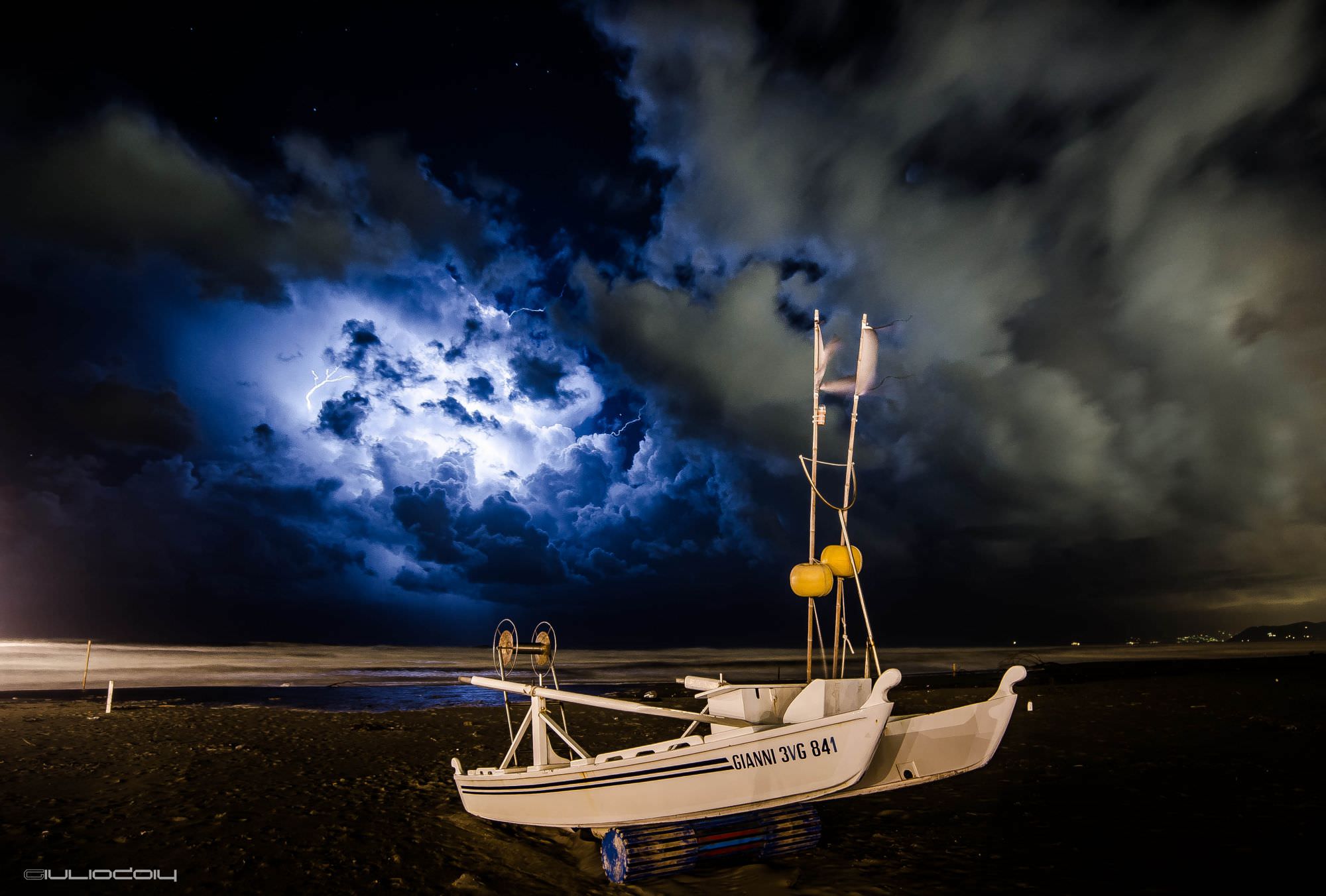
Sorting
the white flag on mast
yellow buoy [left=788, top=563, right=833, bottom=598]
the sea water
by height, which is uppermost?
the white flag on mast

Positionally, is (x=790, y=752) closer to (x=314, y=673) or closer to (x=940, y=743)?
(x=940, y=743)

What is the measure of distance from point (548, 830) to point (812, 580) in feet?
21.0

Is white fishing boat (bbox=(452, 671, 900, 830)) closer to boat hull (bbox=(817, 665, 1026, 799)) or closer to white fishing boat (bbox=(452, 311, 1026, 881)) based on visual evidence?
white fishing boat (bbox=(452, 311, 1026, 881))

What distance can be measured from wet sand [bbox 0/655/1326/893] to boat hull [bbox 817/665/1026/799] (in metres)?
1.18

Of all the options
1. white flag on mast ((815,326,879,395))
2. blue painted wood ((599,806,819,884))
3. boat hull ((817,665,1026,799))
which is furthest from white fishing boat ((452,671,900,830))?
white flag on mast ((815,326,879,395))

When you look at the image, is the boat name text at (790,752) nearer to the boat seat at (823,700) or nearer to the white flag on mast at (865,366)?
the boat seat at (823,700)

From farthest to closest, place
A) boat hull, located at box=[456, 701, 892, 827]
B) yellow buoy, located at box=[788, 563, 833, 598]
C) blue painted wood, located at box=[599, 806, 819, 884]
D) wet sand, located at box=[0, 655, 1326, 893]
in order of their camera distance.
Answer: yellow buoy, located at box=[788, 563, 833, 598], wet sand, located at box=[0, 655, 1326, 893], blue painted wood, located at box=[599, 806, 819, 884], boat hull, located at box=[456, 701, 892, 827]

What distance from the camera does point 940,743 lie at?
9547 mm

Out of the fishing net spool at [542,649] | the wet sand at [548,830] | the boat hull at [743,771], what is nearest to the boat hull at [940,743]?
the wet sand at [548,830]

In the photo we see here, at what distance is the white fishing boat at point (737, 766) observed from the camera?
8.16 metres

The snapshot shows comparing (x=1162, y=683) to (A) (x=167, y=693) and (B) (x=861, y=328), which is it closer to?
(B) (x=861, y=328)

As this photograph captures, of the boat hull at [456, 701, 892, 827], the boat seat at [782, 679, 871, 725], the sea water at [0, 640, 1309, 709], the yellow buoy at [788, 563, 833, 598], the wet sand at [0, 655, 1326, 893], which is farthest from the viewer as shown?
the sea water at [0, 640, 1309, 709]

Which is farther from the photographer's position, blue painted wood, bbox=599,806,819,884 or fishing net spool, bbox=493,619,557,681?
fishing net spool, bbox=493,619,557,681

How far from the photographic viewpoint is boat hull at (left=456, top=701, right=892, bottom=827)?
810 centimetres
